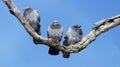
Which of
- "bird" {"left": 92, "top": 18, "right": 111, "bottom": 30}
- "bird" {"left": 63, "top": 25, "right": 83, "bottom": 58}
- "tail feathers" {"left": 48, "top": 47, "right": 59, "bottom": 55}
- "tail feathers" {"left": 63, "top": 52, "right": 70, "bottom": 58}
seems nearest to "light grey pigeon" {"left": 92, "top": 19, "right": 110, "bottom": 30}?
"bird" {"left": 92, "top": 18, "right": 111, "bottom": 30}

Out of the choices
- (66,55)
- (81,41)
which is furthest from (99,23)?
(66,55)

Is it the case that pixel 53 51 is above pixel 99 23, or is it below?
below

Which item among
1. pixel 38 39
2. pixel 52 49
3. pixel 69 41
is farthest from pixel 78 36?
pixel 38 39

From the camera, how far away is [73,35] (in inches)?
552

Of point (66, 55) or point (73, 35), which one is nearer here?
point (66, 55)

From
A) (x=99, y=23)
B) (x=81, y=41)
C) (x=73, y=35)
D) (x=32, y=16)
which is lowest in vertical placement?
(x=73, y=35)

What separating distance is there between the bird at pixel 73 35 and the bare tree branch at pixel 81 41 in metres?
1.79

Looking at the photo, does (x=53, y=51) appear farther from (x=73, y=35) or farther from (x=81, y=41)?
(x=73, y=35)

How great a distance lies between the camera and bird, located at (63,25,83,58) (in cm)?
1377

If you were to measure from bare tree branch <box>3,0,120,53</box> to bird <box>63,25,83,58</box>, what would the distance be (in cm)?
179

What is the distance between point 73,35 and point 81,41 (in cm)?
216

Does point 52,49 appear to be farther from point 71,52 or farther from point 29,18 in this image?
point 29,18

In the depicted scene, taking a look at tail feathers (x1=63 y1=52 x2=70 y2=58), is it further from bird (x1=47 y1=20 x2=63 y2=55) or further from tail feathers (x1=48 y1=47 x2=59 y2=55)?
bird (x1=47 y1=20 x2=63 y2=55)

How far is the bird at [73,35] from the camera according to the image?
13.8 m
